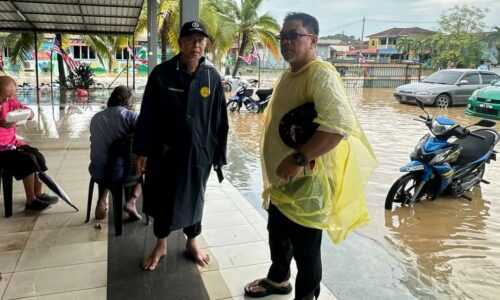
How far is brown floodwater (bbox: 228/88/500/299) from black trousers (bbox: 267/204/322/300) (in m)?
0.55

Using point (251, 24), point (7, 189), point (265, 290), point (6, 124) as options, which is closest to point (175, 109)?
point (265, 290)

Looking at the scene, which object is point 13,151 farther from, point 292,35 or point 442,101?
point 442,101

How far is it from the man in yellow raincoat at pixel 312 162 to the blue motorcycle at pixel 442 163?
253cm

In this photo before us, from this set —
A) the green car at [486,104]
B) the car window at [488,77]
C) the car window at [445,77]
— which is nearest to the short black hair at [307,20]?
the green car at [486,104]

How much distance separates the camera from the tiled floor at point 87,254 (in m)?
2.46

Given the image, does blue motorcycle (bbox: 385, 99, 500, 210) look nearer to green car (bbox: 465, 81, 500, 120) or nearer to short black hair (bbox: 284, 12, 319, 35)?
short black hair (bbox: 284, 12, 319, 35)

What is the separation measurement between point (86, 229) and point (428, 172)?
3503 millimetres

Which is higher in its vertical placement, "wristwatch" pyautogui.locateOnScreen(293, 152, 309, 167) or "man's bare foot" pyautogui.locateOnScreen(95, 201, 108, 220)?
"wristwatch" pyautogui.locateOnScreen(293, 152, 309, 167)

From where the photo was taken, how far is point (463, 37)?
27.3m

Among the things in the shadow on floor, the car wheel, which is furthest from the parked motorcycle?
the shadow on floor

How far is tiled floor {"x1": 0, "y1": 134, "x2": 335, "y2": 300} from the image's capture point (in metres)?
2.46

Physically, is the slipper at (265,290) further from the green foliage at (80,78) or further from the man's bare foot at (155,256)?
the green foliage at (80,78)

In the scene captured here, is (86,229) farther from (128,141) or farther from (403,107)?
(403,107)

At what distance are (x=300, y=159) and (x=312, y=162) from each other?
0.38ft
